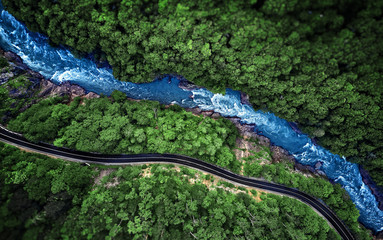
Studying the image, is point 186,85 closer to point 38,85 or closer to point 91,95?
point 91,95

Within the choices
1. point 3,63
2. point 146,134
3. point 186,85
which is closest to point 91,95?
point 146,134

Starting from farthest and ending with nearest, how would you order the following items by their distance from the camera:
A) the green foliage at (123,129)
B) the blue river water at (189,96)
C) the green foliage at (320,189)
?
the blue river water at (189,96), the green foliage at (320,189), the green foliage at (123,129)

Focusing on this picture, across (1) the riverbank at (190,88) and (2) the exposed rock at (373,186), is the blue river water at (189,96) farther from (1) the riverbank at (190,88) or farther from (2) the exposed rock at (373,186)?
(1) the riverbank at (190,88)

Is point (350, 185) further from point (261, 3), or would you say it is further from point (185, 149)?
point (261, 3)

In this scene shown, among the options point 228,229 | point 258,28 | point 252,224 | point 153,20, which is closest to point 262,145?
point 252,224

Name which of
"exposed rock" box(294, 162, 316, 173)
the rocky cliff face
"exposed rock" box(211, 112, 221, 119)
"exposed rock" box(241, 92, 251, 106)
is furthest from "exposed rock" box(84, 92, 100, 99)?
"exposed rock" box(294, 162, 316, 173)

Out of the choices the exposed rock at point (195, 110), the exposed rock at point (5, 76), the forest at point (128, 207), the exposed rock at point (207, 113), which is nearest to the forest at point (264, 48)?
the exposed rock at point (207, 113)

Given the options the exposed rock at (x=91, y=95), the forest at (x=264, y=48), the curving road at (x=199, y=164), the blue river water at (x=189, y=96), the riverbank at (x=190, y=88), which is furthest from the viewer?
the exposed rock at (x=91, y=95)
